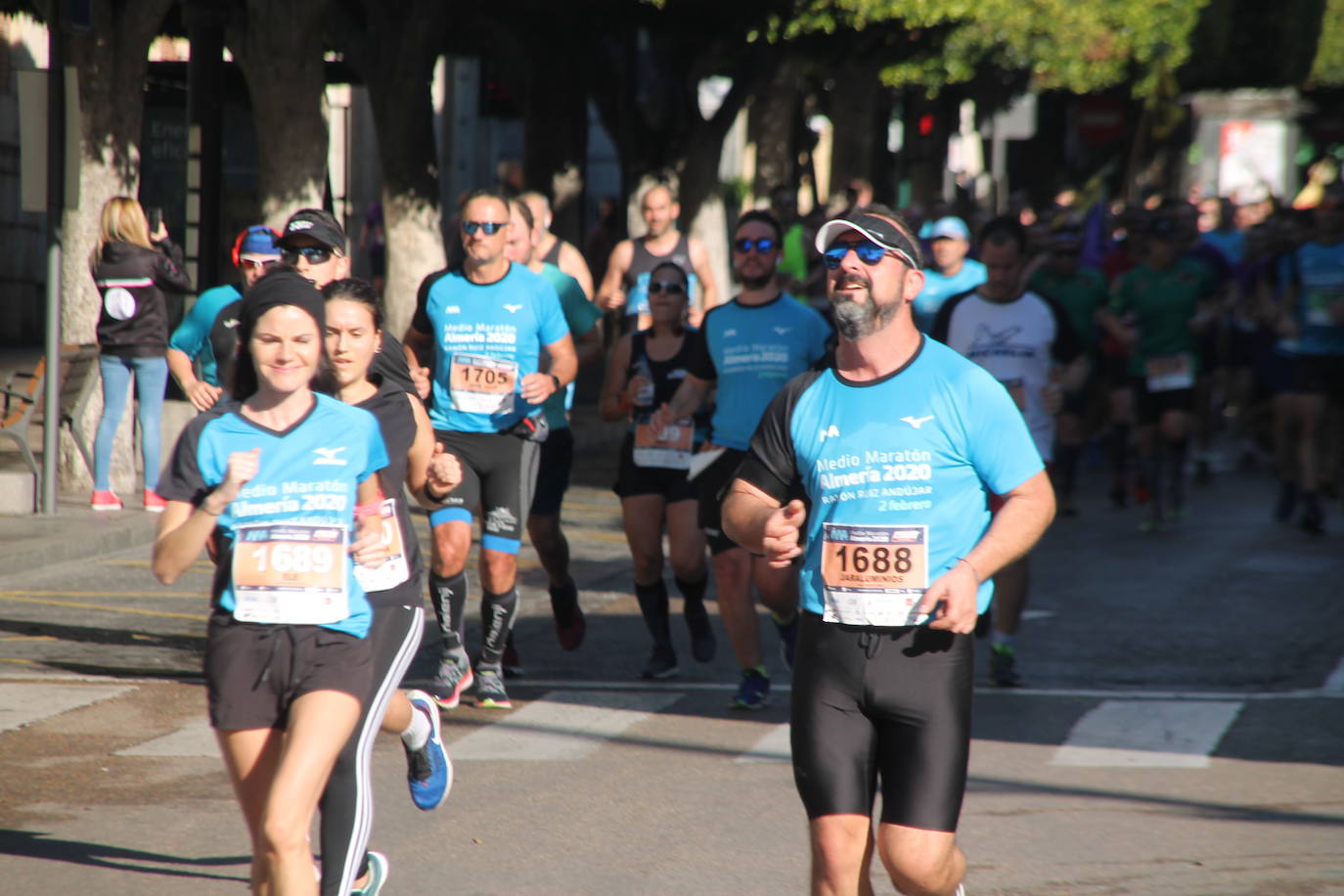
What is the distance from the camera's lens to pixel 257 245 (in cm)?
688

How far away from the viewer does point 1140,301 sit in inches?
538

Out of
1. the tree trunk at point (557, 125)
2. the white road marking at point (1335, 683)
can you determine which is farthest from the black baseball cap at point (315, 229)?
the tree trunk at point (557, 125)

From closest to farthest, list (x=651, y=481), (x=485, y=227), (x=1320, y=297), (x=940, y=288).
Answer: (x=485, y=227), (x=651, y=481), (x=940, y=288), (x=1320, y=297)

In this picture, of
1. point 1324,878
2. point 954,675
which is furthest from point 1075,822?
point 954,675

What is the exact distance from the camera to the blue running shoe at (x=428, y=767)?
222 inches

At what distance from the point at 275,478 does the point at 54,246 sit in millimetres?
8632

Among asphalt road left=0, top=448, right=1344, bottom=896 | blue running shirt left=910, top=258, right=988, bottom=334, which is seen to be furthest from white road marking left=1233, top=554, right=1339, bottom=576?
blue running shirt left=910, top=258, right=988, bottom=334

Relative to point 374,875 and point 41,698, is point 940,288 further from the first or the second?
point 374,875

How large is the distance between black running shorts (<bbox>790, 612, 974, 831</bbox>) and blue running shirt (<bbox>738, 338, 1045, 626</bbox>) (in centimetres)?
7

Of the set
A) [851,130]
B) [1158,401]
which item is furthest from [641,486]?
[851,130]

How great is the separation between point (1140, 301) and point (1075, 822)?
7900mm

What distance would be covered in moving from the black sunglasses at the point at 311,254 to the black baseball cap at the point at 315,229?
0.06 feet

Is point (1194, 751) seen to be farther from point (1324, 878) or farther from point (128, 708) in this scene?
point (128, 708)

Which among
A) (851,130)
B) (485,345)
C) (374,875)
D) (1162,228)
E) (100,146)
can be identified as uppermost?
(851,130)
